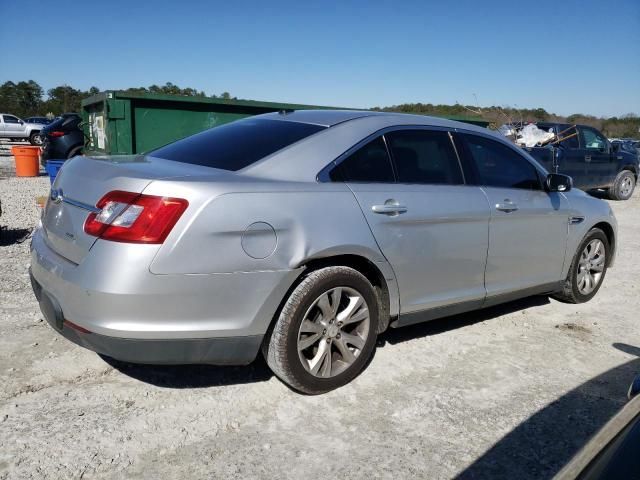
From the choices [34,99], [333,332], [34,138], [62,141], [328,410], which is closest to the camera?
[328,410]

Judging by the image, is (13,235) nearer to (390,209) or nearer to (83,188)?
(83,188)

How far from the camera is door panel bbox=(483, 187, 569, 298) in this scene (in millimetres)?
4004

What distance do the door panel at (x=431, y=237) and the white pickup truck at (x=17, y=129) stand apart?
2943 centimetres

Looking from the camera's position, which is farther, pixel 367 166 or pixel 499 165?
pixel 499 165

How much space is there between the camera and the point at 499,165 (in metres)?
4.23

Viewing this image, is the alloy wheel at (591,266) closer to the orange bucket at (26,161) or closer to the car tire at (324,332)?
the car tire at (324,332)

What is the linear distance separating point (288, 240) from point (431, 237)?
109 centimetres

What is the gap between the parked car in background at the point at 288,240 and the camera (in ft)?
8.57

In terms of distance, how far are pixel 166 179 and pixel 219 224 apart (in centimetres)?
33

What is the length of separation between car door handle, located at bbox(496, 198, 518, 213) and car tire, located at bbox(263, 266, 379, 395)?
51.7 inches

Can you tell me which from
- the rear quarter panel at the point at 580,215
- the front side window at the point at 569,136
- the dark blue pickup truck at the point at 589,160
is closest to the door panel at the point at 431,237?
the rear quarter panel at the point at 580,215

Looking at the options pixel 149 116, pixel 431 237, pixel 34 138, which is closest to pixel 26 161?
pixel 149 116

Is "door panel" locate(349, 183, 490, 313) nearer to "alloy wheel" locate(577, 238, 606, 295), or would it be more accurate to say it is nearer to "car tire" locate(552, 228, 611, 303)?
"car tire" locate(552, 228, 611, 303)

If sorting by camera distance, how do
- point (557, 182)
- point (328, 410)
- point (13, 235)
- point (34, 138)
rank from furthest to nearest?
point (34, 138) < point (13, 235) < point (557, 182) < point (328, 410)
